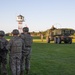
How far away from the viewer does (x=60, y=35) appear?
50.6m

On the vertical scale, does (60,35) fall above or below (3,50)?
above

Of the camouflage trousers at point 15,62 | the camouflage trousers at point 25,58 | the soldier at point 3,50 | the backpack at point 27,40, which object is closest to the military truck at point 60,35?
the camouflage trousers at point 25,58

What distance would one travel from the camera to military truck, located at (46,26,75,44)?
162ft

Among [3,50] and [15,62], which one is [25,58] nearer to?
[3,50]

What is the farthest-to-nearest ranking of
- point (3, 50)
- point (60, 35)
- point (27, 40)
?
point (60, 35) < point (27, 40) < point (3, 50)

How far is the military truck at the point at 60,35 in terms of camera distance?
162ft

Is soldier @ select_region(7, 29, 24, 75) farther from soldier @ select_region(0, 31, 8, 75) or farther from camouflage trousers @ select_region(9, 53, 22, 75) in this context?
soldier @ select_region(0, 31, 8, 75)

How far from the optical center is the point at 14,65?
462 inches

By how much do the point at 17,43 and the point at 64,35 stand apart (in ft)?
128

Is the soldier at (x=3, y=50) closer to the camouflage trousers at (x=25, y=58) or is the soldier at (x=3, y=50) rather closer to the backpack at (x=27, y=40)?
the camouflage trousers at (x=25, y=58)

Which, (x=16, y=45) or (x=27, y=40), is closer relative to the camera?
(x=16, y=45)

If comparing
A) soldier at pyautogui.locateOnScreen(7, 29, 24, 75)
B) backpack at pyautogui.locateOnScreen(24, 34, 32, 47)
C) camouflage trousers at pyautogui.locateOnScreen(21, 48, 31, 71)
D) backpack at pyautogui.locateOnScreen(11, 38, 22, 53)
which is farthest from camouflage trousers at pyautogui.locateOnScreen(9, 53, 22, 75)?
backpack at pyautogui.locateOnScreen(24, 34, 32, 47)

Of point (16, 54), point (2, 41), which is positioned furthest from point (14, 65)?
point (2, 41)

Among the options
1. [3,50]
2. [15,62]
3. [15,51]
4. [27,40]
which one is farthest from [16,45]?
[27,40]
